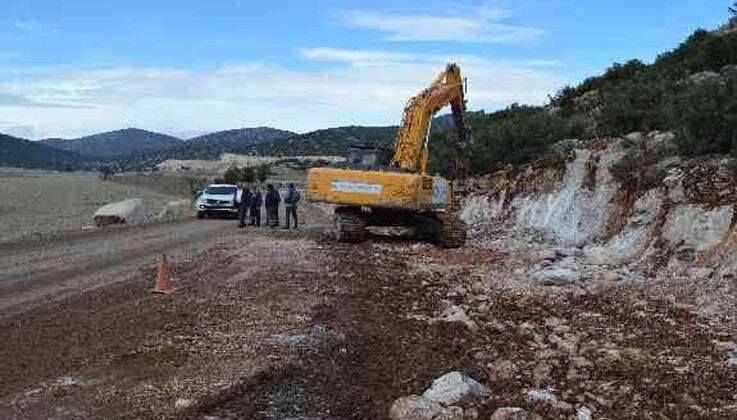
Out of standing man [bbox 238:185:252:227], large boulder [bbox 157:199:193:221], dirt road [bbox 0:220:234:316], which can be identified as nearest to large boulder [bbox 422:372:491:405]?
dirt road [bbox 0:220:234:316]

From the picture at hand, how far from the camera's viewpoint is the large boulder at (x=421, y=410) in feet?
25.0

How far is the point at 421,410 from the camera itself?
25.2ft

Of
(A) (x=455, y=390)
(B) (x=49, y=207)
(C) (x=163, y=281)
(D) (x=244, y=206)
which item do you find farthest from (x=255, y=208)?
(A) (x=455, y=390)

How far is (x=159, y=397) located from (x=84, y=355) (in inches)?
81.3

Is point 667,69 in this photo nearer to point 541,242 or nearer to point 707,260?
point 541,242

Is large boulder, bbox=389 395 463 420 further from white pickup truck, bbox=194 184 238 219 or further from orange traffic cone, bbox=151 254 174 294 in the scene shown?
white pickup truck, bbox=194 184 238 219

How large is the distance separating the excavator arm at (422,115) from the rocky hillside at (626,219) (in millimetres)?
2863

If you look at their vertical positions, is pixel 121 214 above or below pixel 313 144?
below

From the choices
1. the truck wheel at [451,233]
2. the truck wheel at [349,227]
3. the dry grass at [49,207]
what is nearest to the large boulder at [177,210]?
the dry grass at [49,207]

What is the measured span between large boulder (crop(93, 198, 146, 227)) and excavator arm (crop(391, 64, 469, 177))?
54.1 feet

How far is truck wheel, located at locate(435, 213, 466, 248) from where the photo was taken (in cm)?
2194

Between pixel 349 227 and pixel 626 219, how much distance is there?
674 cm

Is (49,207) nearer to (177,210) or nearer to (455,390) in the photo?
(177,210)

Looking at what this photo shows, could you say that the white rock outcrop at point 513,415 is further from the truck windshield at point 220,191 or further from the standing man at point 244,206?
the truck windshield at point 220,191
